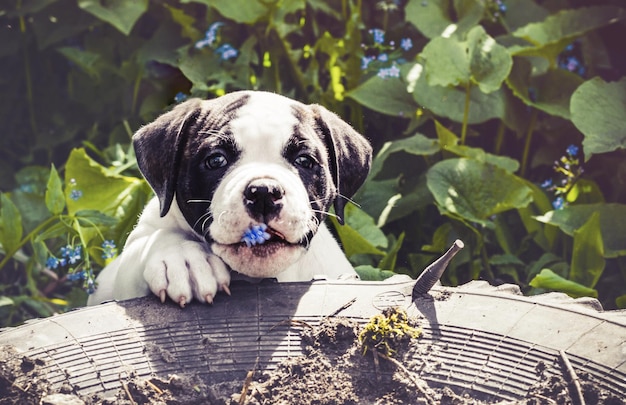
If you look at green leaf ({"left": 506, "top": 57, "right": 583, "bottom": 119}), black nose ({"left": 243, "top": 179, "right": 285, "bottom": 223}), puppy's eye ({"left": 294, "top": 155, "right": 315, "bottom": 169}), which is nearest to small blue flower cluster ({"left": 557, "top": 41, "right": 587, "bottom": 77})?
green leaf ({"left": 506, "top": 57, "right": 583, "bottom": 119})

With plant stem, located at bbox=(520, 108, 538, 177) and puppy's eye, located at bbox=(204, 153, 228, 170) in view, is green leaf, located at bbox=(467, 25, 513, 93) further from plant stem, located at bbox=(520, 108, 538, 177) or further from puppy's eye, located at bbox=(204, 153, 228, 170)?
puppy's eye, located at bbox=(204, 153, 228, 170)

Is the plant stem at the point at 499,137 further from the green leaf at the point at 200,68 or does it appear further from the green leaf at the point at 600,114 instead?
the green leaf at the point at 200,68

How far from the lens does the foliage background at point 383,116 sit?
413 cm

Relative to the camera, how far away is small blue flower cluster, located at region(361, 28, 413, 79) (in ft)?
15.5

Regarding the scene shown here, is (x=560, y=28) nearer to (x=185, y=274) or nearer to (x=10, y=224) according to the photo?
A: (x=185, y=274)

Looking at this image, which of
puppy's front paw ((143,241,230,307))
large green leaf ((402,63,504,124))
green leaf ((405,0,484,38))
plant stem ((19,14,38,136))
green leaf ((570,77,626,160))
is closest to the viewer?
puppy's front paw ((143,241,230,307))

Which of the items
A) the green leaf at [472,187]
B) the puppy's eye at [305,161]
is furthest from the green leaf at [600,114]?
the puppy's eye at [305,161]

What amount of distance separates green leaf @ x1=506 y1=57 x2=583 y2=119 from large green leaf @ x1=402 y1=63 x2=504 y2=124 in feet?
0.41

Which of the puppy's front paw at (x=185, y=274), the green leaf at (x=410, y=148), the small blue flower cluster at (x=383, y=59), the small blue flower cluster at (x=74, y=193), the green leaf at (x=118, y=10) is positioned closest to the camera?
the puppy's front paw at (x=185, y=274)

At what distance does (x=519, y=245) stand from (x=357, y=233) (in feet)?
3.44

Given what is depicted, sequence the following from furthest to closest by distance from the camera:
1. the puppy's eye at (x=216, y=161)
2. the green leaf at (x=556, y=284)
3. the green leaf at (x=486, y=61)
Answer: the green leaf at (x=486, y=61) → the green leaf at (x=556, y=284) → the puppy's eye at (x=216, y=161)

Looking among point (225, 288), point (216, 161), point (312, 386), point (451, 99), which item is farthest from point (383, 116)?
point (312, 386)

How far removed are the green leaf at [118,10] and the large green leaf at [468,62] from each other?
5.56 ft

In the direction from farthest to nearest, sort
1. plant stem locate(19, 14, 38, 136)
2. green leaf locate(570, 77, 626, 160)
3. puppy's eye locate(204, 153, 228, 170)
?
1. plant stem locate(19, 14, 38, 136)
2. green leaf locate(570, 77, 626, 160)
3. puppy's eye locate(204, 153, 228, 170)
